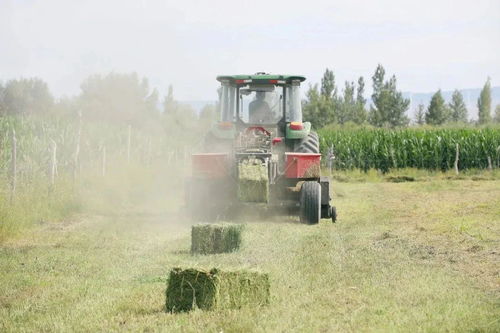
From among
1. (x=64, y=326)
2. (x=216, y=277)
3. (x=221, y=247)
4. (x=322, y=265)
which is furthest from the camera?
(x=221, y=247)

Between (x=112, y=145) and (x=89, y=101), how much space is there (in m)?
17.5

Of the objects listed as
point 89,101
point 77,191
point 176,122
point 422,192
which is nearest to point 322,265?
point 77,191

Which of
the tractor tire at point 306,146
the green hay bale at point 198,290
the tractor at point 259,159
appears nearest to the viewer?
the green hay bale at point 198,290

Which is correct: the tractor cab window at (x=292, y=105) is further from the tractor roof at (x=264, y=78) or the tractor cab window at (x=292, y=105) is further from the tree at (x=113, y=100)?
the tree at (x=113, y=100)

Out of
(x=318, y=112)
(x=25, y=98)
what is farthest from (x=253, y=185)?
(x=318, y=112)

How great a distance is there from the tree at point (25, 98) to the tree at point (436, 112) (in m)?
38.5

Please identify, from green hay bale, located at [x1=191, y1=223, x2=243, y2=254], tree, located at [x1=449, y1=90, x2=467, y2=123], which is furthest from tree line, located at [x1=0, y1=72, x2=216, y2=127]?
tree, located at [x1=449, y1=90, x2=467, y2=123]

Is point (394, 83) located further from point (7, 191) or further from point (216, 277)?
point (216, 277)

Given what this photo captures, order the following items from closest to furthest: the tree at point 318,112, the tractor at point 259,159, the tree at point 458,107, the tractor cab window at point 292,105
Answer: the tractor at point 259,159 < the tractor cab window at point 292,105 < the tree at point 318,112 < the tree at point 458,107

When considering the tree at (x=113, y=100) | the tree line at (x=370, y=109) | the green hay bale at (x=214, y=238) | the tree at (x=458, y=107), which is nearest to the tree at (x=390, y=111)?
the tree line at (x=370, y=109)

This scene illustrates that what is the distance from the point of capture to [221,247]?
1074 cm

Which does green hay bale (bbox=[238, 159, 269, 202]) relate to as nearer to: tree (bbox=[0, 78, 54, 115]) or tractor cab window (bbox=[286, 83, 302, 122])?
tractor cab window (bbox=[286, 83, 302, 122])

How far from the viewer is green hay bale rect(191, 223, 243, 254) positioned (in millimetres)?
10695

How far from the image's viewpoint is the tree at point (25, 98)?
120 feet
